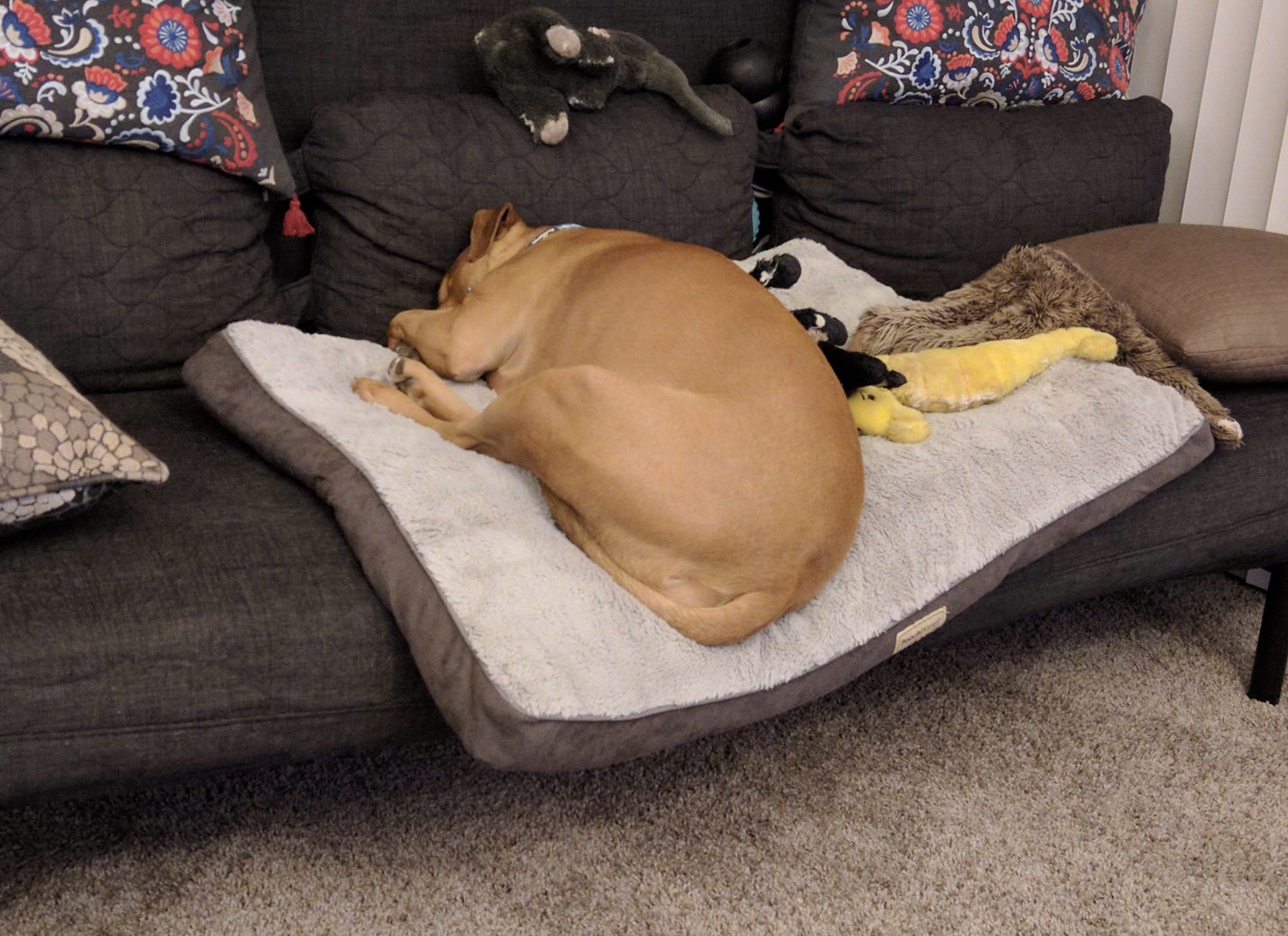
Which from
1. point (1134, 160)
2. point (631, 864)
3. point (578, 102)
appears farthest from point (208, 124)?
point (1134, 160)

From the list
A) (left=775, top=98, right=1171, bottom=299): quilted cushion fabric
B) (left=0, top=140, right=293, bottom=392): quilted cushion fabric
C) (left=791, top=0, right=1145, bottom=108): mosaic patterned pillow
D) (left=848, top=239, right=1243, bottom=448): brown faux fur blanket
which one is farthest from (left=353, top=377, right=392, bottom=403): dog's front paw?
(left=791, top=0, right=1145, bottom=108): mosaic patterned pillow

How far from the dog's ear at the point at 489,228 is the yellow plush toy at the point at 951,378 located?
662mm

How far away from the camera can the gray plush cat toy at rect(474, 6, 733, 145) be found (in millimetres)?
1967

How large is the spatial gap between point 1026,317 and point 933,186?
1.57 ft

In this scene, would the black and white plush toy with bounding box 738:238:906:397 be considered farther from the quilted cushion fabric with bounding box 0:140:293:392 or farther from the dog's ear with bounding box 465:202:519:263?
the quilted cushion fabric with bounding box 0:140:293:392

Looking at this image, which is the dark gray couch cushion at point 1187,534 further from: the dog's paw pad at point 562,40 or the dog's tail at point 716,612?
the dog's paw pad at point 562,40

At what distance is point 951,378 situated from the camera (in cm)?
172

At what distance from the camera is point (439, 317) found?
1.84 meters

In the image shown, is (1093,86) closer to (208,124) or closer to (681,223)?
(681,223)

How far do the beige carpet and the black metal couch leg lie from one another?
0.07 metres

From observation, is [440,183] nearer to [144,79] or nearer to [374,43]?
[374,43]

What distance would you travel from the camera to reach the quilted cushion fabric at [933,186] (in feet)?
7.50

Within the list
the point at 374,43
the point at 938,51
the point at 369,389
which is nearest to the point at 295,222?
the point at 374,43

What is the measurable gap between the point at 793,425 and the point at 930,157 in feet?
3.72
